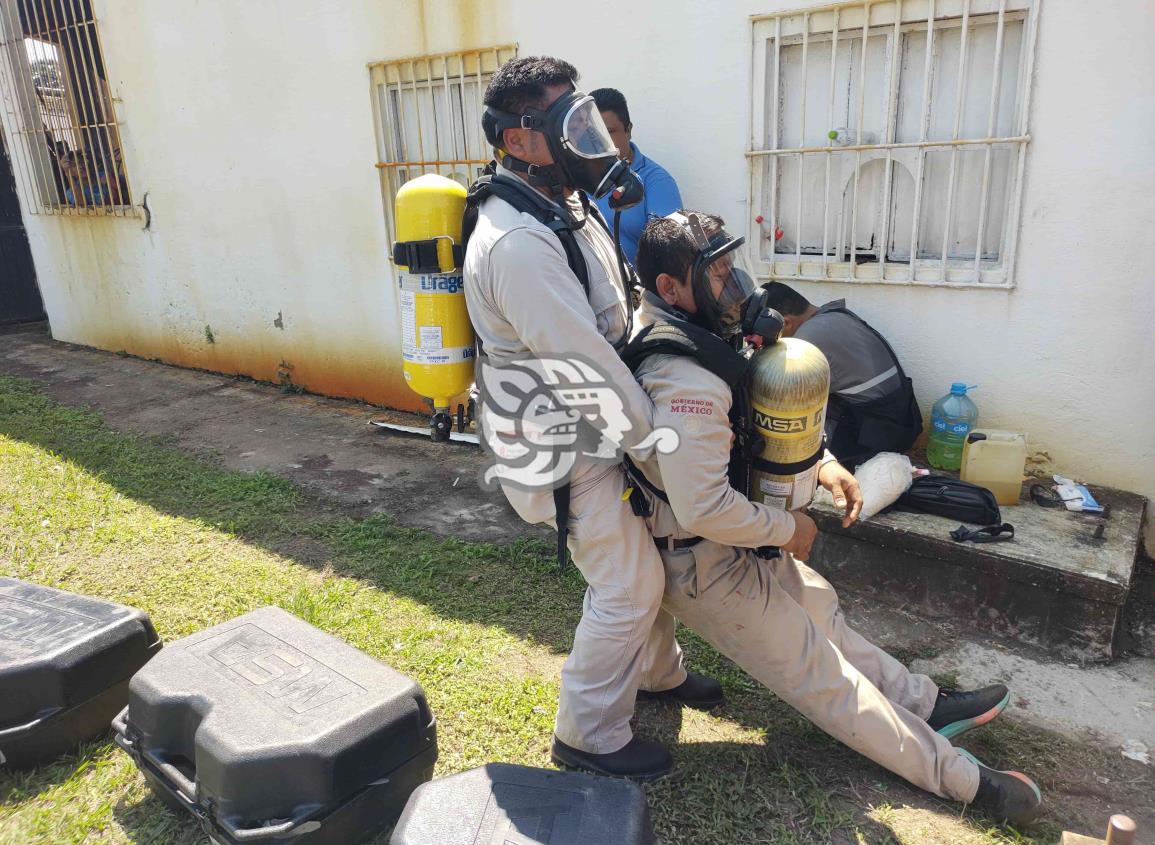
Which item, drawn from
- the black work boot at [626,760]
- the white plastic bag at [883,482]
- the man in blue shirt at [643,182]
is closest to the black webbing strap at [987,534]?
the white plastic bag at [883,482]

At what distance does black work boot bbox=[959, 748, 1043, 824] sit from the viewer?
2.23 m

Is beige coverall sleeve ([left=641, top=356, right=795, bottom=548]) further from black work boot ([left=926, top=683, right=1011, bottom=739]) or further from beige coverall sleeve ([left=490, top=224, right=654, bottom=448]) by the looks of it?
black work boot ([left=926, top=683, right=1011, bottom=739])

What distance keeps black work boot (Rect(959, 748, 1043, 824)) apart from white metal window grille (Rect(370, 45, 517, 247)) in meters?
4.41

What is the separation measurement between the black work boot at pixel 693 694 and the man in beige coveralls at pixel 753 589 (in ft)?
1.47

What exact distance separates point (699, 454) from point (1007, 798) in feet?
4.38

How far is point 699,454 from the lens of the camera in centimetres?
204

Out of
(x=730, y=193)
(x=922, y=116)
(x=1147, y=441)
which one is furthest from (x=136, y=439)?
(x=1147, y=441)

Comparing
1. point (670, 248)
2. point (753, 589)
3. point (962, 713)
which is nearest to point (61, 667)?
point (753, 589)

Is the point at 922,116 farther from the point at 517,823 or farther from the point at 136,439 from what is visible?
the point at 136,439

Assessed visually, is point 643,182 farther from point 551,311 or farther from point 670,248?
point 551,311

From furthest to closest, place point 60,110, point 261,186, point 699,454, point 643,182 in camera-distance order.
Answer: point 60,110, point 261,186, point 643,182, point 699,454

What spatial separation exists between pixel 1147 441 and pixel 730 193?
231 centimetres

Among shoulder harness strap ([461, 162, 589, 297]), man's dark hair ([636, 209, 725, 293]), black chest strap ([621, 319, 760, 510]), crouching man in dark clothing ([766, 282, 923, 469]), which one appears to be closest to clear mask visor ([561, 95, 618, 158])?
shoulder harness strap ([461, 162, 589, 297])

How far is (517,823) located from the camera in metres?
1.77
